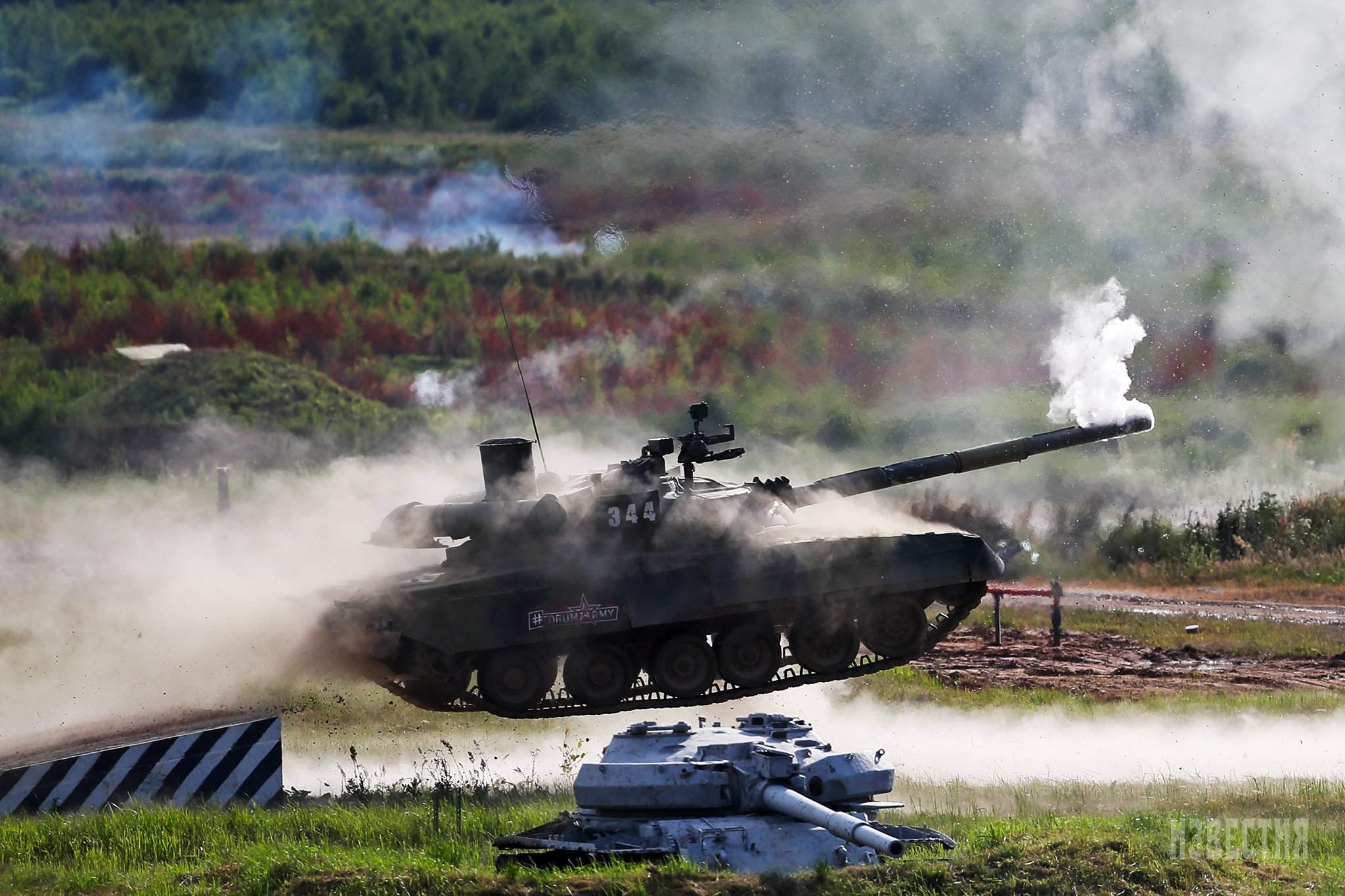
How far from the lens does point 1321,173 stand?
1227 inches

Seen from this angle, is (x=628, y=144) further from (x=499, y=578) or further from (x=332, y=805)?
(x=332, y=805)

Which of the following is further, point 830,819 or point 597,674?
point 597,674

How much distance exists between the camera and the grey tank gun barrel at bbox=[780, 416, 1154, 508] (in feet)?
72.2

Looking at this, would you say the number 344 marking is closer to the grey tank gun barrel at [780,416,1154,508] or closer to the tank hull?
the tank hull

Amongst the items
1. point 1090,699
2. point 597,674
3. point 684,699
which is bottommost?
point 1090,699

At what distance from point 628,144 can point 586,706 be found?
10.2m

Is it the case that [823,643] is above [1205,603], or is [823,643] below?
below

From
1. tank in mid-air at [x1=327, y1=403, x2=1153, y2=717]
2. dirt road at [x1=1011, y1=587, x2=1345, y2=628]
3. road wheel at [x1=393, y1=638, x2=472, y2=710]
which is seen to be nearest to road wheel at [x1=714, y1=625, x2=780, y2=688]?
tank in mid-air at [x1=327, y1=403, x2=1153, y2=717]

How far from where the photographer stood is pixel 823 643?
69.3 feet

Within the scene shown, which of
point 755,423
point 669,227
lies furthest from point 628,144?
point 755,423

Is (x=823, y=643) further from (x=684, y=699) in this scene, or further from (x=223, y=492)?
(x=223, y=492)

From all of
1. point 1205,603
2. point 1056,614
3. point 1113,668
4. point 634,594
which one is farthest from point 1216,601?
point 634,594

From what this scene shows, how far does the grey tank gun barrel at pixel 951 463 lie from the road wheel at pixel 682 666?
2064 mm

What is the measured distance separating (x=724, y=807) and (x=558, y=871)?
1423 millimetres
